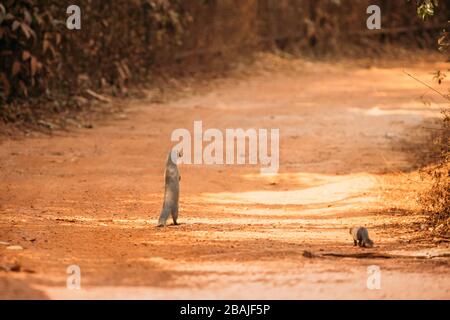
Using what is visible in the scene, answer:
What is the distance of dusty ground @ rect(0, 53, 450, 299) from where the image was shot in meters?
5.69

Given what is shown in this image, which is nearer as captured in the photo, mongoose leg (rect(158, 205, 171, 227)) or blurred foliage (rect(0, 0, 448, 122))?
mongoose leg (rect(158, 205, 171, 227))

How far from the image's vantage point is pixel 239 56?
61.1 feet

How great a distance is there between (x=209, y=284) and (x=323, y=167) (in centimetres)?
574

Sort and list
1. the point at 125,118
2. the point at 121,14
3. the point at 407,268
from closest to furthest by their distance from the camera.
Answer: the point at 407,268, the point at 125,118, the point at 121,14

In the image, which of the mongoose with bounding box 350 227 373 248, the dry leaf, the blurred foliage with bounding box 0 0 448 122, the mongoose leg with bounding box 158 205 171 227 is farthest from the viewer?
the blurred foliage with bounding box 0 0 448 122

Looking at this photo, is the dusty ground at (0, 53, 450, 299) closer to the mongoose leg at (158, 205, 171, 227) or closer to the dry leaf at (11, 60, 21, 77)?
the mongoose leg at (158, 205, 171, 227)

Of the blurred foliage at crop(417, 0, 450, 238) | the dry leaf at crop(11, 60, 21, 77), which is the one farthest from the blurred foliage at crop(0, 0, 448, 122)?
the blurred foliage at crop(417, 0, 450, 238)

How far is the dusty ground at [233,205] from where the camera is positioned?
18.7 ft

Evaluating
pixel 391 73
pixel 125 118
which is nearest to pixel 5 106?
pixel 125 118

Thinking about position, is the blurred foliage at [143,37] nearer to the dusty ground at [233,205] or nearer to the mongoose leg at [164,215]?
the dusty ground at [233,205]

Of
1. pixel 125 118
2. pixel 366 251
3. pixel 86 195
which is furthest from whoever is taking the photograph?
pixel 125 118

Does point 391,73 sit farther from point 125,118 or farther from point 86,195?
point 86,195

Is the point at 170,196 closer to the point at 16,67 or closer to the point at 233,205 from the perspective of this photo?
the point at 233,205

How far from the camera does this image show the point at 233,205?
9.14 m
